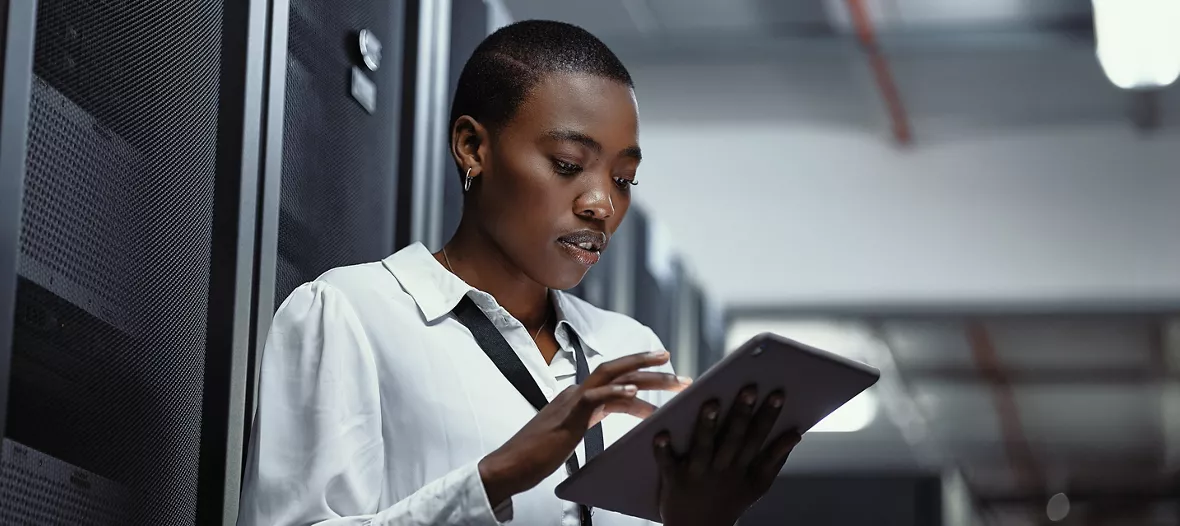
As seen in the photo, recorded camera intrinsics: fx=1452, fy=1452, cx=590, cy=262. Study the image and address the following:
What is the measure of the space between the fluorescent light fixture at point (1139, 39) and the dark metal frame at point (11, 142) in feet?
12.1

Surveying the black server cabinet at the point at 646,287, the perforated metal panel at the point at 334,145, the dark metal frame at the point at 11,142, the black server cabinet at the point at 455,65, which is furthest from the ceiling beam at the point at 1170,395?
the dark metal frame at the point at 11,142

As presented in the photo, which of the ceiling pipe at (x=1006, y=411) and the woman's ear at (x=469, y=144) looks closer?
the woman's ear at (x=469, y=144)

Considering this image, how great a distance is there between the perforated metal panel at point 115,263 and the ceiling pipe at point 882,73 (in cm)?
400

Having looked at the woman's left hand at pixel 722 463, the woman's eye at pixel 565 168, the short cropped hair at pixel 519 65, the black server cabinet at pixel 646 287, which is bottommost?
the woman's left hand at pixel 722 463

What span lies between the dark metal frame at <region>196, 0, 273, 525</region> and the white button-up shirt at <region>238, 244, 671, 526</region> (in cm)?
22

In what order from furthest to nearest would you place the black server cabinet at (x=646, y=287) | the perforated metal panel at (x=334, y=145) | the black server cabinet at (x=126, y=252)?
1. the black server cabinet at (x=646, y=287)
2. the perforated metal panel at (x=334, y=145)
3. the black server cabinet at (x=126, y=252)

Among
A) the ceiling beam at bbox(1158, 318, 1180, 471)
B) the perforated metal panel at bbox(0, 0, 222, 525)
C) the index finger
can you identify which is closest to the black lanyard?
the index finger

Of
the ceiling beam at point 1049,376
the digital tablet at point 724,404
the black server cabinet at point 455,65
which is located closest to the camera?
the digital tablet at point 724,404

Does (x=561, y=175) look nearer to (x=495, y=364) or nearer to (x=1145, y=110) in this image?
(x=495, y=364)

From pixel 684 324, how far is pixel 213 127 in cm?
308

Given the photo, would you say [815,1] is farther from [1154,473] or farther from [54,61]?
[1154,473]

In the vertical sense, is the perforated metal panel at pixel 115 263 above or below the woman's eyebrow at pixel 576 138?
below

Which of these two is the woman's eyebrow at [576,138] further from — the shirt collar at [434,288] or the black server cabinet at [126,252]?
the black server cabinet at [126,252]

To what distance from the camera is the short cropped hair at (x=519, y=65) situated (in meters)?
1.58
